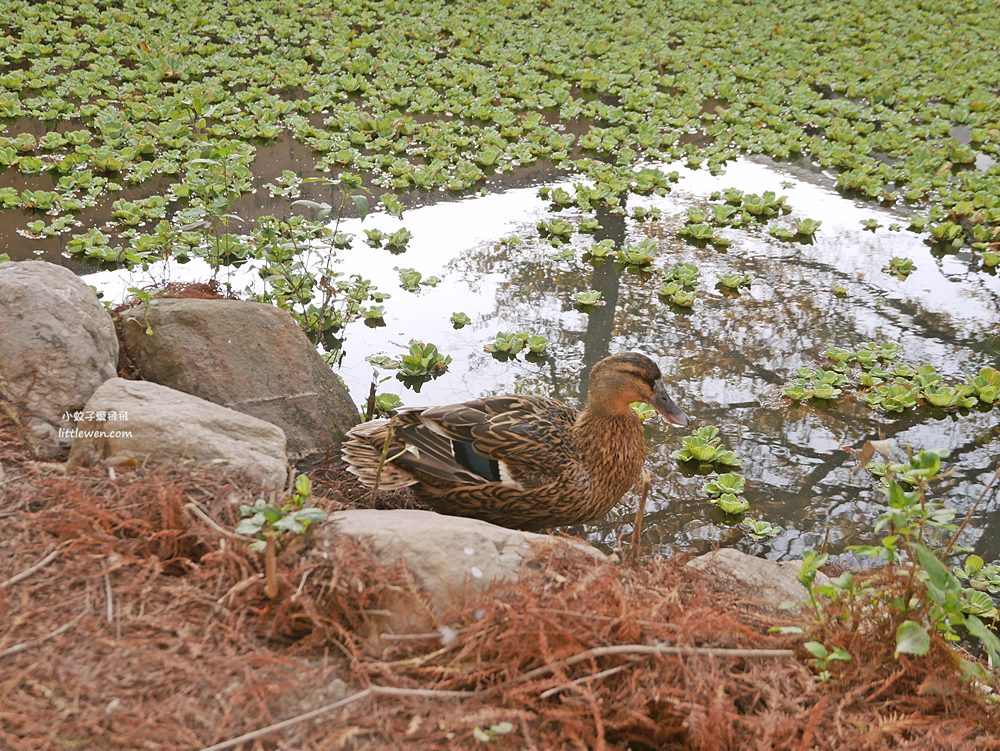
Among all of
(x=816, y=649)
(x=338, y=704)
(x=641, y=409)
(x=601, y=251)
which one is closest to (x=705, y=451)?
(x=641, y=409)

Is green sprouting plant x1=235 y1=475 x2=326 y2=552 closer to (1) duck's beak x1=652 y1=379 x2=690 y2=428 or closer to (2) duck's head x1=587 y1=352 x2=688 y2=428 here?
(2) duck's head x1=587 y1=352 x2=688 y2=428

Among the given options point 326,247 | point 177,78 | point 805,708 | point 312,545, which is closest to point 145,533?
point 312,545

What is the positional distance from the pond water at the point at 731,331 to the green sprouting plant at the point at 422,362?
8 cm

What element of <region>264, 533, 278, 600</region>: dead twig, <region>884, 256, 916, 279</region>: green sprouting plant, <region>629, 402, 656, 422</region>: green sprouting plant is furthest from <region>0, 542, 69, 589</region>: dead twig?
<region>884, 256, 916, 279</region>: green sprouting plant

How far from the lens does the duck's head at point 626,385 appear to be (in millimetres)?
4070

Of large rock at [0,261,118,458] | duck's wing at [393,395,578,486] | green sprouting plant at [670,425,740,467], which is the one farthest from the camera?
green sprouting plant at [670,425,740,467]

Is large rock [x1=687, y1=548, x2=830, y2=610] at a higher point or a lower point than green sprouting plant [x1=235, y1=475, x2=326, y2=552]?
lower

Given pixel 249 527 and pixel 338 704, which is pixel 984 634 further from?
pixel 249 527

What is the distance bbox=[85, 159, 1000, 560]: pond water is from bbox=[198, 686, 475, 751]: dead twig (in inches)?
79.6

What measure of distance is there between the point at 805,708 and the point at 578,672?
65 centimetres

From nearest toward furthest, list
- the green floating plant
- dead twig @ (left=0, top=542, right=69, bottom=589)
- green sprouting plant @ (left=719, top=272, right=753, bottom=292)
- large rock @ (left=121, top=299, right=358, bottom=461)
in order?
1. dead twig @ (left=0, top=542, right=69, bottom=589)
2. large rock @ (left=121, top=299, right=358, bottom=461)
3. the green floating plant
4. green sprouting plant @ (left=719, top=272, right=753, bottom=292)

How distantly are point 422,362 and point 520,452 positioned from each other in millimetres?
1489

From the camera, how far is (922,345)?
593 centimetres

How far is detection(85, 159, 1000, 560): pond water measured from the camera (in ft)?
14.8
